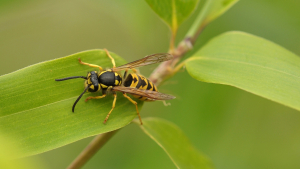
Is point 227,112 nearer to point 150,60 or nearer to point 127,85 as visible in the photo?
point 150,60

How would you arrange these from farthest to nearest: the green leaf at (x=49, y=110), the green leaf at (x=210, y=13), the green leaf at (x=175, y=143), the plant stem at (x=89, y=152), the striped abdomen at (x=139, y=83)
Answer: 1. the green leaf at (x=210, y=13)
2. the striped abdomen at (x=139, y=83)
3. the green leaf at (x=175, y=143)
4. the plant stem at (x=89, y=152)
5. the green leaf at (x=49, y=110)

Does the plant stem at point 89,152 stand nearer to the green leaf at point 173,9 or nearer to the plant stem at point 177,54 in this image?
the plant stem at point 177,54

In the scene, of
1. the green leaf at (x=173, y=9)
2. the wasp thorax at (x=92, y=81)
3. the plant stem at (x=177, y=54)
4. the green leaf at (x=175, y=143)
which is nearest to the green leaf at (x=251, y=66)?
the plant stem at (x=177, y=54)

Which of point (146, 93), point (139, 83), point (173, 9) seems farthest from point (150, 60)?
point (173, 9)

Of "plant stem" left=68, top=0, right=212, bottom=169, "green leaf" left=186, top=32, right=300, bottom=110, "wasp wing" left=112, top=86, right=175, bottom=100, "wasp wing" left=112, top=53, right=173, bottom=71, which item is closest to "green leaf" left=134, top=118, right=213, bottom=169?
"wasp wing" left=112, top=86, right=175, bottom=100

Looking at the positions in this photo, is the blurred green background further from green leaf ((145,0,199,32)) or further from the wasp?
green leaf ((145,0,199,32))

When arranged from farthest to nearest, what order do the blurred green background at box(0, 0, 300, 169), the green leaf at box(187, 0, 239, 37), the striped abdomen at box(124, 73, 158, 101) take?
the blurred green background at box(0, 0, 300, 169) < the green leaf at box(187, 0, 239, 37) < the striped abdomen at box(124, 73, 158, 101)
